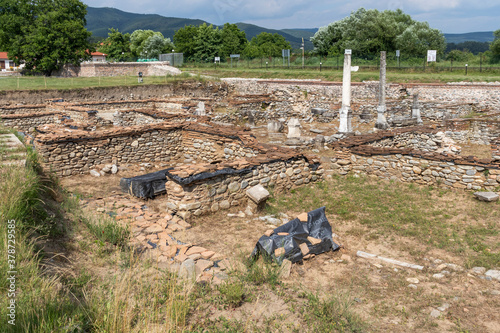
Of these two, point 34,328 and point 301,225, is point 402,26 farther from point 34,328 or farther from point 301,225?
point 34,328

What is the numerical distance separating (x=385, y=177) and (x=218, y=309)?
309 inches

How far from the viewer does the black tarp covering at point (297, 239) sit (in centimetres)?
589

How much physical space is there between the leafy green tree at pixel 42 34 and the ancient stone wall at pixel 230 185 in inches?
1508

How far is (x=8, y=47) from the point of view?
40.4 meters

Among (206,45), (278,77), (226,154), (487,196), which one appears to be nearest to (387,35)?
(278,77)

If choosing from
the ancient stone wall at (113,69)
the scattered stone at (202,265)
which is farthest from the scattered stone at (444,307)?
the ancient stone wall at (113,69)

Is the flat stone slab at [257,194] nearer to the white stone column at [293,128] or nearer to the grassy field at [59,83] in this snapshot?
the white stone column at [293,128]

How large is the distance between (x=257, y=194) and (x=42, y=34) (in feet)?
133

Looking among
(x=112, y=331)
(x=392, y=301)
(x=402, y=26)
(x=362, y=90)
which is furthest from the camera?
(x=402, y=26)

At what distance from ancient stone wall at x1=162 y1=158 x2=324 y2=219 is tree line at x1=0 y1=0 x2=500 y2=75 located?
38339 mm

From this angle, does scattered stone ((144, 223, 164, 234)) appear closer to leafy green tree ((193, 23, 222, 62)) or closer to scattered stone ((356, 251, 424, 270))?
scattered stone ((356, 251, 424, 270))

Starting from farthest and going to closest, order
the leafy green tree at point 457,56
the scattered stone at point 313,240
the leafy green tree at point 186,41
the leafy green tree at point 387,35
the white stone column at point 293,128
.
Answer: the leafy green tree at point 186,41, the leafy green tree at point 387,35, the leafy green tree at point 457,56, the white stone column at point 293,128, the scattered stone at point 313,240

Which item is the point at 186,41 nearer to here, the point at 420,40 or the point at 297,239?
the point at 420,40

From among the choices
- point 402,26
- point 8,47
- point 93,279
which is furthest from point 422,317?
point 402,26
